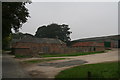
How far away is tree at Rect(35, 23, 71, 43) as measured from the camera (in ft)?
299

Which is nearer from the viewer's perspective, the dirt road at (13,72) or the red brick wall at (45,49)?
the dirt road at (13,72)

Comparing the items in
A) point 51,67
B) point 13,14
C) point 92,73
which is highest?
point 13,14

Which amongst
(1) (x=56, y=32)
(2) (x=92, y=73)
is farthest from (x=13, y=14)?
(1) (x=56, y=32)

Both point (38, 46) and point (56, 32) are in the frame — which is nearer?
point (38, 46)

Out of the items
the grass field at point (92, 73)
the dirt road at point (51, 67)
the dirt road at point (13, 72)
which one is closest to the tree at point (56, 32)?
the dirt road at point (51, 67)

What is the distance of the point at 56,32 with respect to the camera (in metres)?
91.5

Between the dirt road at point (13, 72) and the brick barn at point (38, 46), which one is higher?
the brick barn at point (38, 46)

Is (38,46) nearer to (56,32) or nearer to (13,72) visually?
(56,32)

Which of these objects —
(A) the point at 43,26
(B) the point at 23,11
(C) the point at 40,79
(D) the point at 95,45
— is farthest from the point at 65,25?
(C) the point at 40,79

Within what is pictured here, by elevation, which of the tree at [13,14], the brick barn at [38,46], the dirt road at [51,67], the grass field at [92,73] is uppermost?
the tree at [13,14]

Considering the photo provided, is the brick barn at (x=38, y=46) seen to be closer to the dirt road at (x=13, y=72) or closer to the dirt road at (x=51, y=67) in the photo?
the dirt road at (x=51, y=67)

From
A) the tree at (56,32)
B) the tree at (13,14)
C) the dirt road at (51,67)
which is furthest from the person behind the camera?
the tree at (56,32)

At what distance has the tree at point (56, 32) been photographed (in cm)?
9112

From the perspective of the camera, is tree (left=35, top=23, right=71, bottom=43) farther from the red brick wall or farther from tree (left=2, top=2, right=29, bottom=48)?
tree (left=2, top=2, right=29, bottom=48)
